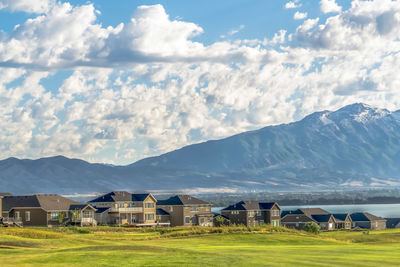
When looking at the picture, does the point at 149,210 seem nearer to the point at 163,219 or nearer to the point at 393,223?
the point at 163,219

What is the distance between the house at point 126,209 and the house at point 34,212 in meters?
11.5

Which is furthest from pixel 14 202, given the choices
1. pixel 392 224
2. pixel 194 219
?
pixel 392 224

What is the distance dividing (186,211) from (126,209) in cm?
1366

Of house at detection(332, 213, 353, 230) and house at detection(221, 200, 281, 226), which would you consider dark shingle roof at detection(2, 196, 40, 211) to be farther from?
house at detection(332, 213, 353, 230)

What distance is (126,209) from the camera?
436 ft

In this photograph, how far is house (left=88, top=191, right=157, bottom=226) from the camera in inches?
5123

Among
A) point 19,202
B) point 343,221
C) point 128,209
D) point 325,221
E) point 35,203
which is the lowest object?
point 343,221

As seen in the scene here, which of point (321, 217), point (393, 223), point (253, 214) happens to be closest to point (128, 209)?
point (253, 214)

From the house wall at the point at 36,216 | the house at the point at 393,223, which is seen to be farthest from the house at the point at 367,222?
the house wall at the point at 36,216

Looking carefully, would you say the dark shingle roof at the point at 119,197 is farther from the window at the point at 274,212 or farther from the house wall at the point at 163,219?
the window at the point at 274,212

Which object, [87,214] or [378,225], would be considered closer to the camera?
[87,214]

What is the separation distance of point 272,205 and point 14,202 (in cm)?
5816

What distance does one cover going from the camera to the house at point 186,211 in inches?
5492

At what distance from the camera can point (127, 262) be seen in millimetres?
41281
